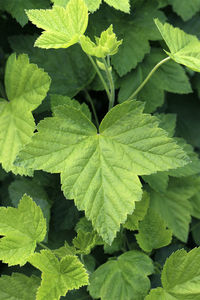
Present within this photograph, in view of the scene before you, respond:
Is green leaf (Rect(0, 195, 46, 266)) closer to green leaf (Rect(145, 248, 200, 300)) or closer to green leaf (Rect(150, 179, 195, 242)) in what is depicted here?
green leaf (Rect(145, 248, 200, 300))

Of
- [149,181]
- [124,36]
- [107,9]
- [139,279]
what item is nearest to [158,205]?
[149,181]

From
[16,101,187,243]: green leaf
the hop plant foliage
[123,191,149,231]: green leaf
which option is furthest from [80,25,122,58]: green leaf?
[123,191,149,231]: green leaf

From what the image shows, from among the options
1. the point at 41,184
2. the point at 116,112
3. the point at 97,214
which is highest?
the point at 116,112

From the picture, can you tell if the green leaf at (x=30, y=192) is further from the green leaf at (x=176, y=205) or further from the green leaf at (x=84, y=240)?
the green leaf at (x=176, y=205)

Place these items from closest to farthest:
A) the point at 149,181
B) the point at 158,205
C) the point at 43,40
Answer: the point at 43,40
the point at 149,181
the point at 158,205

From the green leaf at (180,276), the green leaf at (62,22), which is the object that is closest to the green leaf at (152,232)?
the green leaf at (180,276)

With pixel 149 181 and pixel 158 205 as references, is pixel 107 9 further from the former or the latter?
pixel 158 205

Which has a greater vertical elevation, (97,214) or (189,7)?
(189,7)
